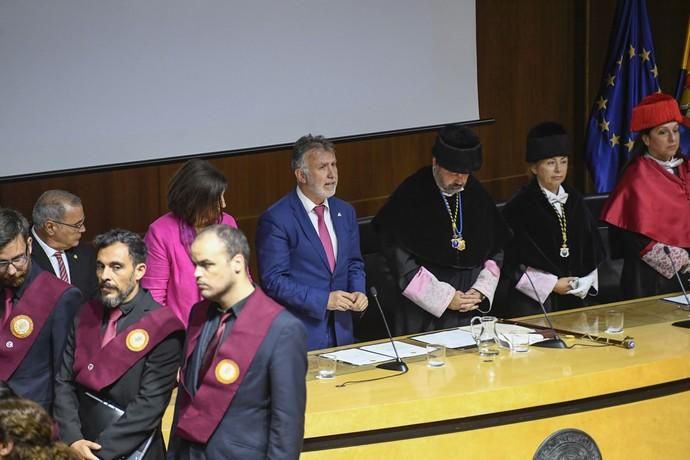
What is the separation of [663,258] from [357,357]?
6.93 ft

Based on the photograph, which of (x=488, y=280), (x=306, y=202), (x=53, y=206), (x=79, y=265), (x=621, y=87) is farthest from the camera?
(x=621, y=87)

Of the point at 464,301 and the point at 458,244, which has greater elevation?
the point at 458,244

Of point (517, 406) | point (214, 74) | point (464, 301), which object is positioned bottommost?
point (517, 406)

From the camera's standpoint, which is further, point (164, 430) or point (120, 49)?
point (120, 49)

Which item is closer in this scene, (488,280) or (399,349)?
(399,349)

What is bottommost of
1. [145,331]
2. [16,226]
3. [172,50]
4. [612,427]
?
[612,427]

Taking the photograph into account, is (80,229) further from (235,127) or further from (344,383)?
(235,127)

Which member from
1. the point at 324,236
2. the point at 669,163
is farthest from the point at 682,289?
the point at 324,236

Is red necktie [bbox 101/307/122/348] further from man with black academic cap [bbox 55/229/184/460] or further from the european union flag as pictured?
the european union flag

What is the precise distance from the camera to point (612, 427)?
189 inches

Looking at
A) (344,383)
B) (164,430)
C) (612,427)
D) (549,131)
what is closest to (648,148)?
(549,131)

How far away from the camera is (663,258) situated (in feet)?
20.8

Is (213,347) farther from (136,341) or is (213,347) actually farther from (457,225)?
(457,225)

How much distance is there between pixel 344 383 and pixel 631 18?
4992 millimetres
